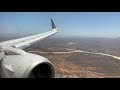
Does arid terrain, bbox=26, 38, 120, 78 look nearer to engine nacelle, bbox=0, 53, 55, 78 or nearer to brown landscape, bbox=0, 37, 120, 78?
brown landscape, bbox=0, 37, 120, 78

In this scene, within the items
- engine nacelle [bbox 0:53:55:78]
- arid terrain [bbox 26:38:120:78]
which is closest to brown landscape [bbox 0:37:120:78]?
arid terrain [bbox 26:38:120:78]

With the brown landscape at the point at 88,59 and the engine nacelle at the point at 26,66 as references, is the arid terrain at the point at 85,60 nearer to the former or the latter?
the brown landscape at the point at 88,59

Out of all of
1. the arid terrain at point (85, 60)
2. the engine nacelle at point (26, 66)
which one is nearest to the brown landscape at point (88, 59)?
the arid terrain at point (85, 60)

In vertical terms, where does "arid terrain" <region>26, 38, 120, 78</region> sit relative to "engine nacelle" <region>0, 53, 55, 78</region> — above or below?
below

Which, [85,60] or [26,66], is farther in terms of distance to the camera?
[85,60]

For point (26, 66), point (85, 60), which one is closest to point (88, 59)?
point (85, 60)

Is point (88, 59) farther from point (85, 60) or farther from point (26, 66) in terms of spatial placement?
point (26, 66)

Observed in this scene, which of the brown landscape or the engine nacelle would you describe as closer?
the engine nacelle
